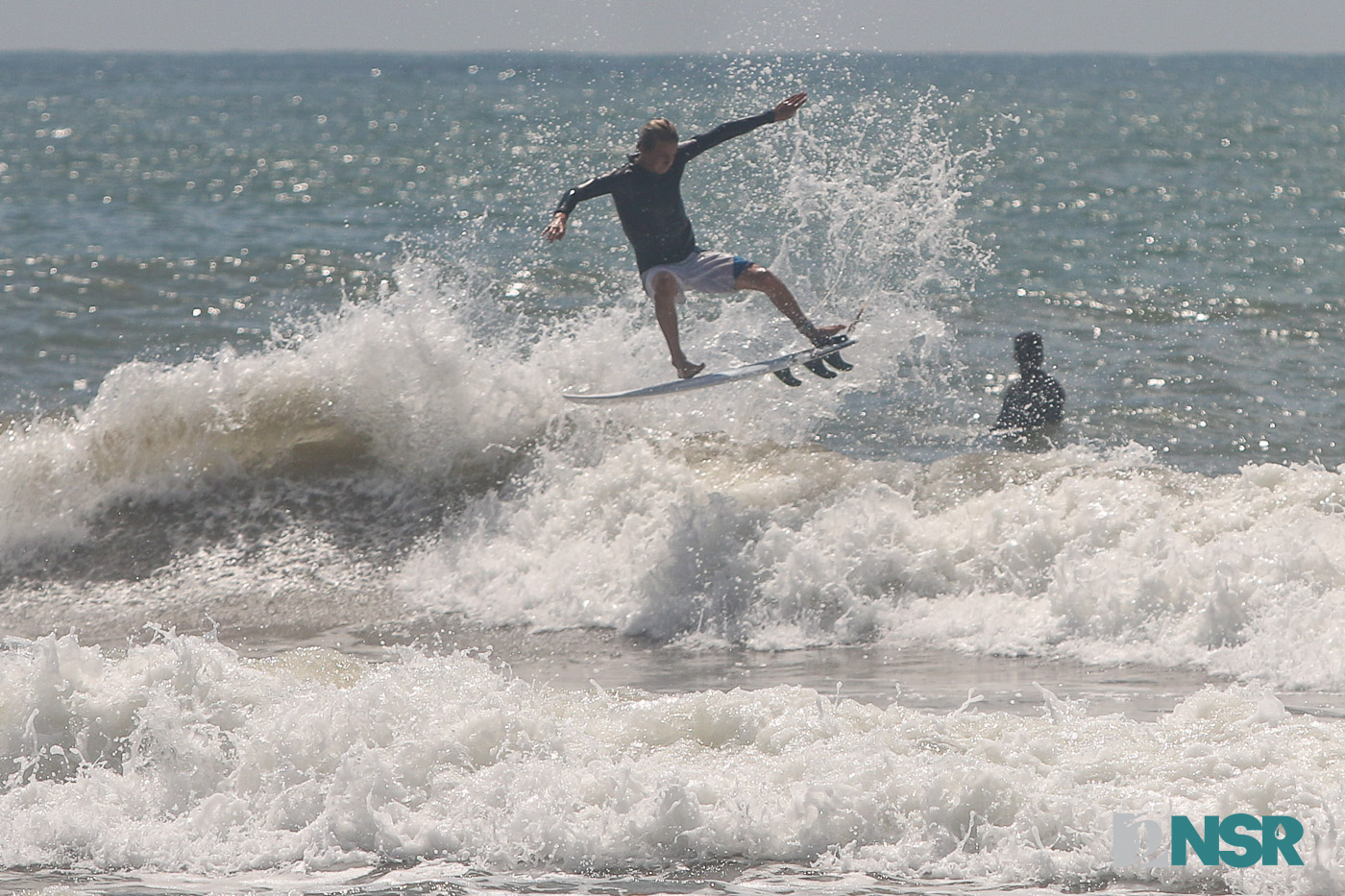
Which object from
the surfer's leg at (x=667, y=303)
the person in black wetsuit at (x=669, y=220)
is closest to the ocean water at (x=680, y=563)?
the surfer's leg at (x=667, y=303)

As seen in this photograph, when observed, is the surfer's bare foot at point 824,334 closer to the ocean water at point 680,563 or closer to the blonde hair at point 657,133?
the ocean water at point 680,563

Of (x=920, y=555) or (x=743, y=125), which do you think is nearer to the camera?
(x=920, y=555)

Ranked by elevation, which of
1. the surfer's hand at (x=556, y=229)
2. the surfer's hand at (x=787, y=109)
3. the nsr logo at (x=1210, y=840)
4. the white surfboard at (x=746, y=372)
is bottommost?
the nsr logo at (x=1210, y=840)

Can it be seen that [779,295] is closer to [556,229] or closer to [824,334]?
[824,334]

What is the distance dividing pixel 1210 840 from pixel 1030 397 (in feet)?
21.1

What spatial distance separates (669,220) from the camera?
8734 millimetres

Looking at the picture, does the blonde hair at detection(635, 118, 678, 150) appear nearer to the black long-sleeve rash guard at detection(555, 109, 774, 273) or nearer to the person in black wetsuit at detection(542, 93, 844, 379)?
the person in black wetsuit at detection(542, 93, 844, 379)

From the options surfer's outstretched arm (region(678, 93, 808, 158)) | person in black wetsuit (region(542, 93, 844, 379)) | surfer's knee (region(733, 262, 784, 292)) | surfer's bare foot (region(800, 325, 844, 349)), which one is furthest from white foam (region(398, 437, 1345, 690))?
surfer's outstretched arm (region(678, 93, 808, 158))

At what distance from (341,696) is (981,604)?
3.84 meters

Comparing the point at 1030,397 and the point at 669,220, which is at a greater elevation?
the point at 669,220

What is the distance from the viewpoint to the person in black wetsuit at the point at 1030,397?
11.0 meters

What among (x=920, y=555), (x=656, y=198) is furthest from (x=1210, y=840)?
(x=656, y=198)

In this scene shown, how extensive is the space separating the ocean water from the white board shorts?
1.41 metres

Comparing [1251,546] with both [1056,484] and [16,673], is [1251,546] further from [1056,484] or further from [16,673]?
[16,673]
